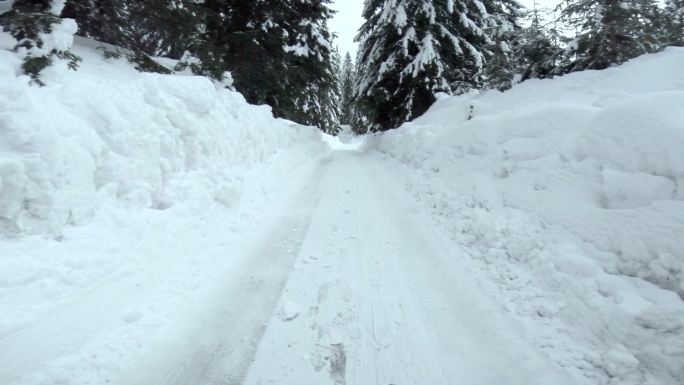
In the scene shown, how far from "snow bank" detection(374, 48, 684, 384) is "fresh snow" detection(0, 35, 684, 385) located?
2 centimetres

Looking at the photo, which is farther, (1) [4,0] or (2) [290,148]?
(2) [290,148]

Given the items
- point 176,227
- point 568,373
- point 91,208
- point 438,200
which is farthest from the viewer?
point 438,200

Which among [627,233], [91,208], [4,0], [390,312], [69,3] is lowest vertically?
[390,312]

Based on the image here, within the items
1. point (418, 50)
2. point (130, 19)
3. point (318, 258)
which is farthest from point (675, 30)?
point (130, 19)

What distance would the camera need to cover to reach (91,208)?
3814 millimetres

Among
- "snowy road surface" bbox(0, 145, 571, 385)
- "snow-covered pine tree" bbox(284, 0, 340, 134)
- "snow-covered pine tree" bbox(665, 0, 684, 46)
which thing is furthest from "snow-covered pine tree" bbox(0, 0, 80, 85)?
"snow-covered pine tree" bbox(665, 0, 684, 46)

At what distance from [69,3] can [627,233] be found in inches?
364

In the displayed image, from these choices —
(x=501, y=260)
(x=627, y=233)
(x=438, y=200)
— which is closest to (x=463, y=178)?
(x=438, y=200)

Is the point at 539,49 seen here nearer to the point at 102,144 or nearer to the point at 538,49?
the point at 538,49

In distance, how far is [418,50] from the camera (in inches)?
607

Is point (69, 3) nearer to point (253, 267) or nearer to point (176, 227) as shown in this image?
point (176, 227)

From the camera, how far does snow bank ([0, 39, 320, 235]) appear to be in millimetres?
3332

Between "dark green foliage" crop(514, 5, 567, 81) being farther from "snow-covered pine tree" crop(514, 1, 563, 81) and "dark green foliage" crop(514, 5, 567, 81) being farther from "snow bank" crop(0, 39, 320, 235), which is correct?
"snow bank" crop(0, 39, 320, 235)

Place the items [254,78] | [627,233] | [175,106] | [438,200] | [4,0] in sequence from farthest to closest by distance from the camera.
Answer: [254,78], [438,200], [175,106], [4,0], [627,233]
